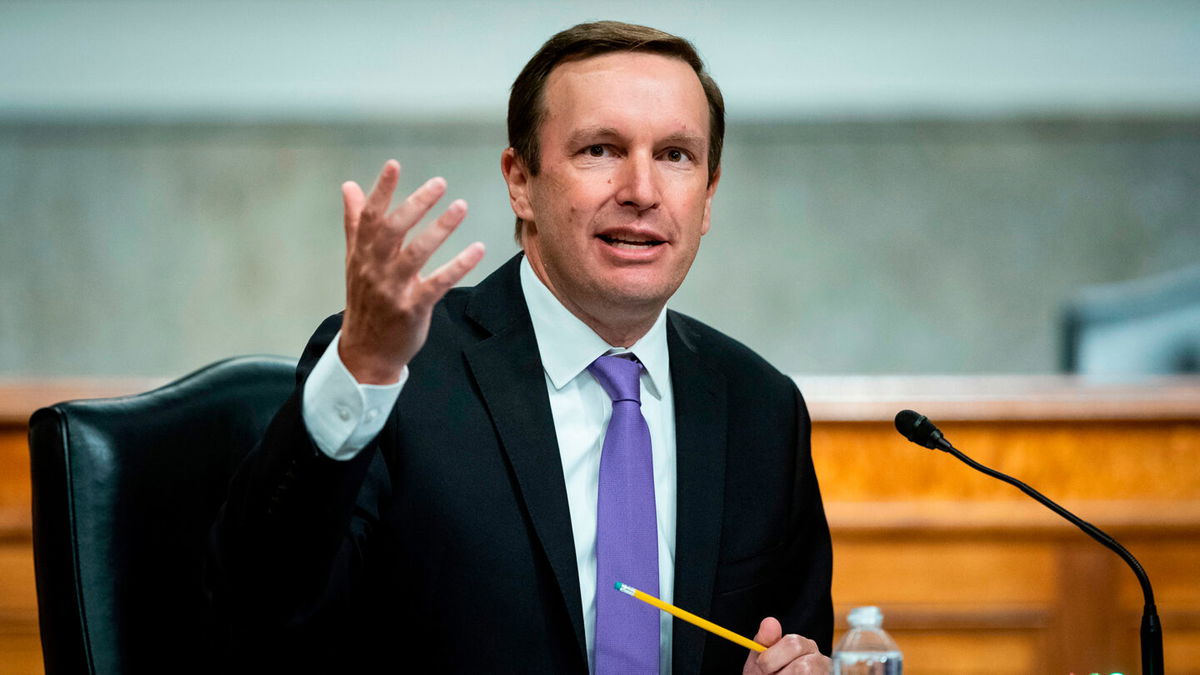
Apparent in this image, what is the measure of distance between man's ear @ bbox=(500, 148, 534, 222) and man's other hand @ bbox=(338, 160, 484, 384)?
0.43m

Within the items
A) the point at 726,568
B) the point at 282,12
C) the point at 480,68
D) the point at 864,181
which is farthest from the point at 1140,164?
the point at 726,568

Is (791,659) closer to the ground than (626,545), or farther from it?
closer to the ground

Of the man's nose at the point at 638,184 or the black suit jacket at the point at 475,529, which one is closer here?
the black suit jacket at the point at 475,529

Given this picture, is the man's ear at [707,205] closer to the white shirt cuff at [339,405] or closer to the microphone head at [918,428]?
the microphone head at [918,428]

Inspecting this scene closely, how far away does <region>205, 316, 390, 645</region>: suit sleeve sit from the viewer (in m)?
1.00

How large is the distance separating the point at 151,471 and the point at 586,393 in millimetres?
471

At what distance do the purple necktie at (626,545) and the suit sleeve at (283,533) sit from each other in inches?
11.3

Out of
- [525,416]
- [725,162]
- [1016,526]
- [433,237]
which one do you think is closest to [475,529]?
[525,416]

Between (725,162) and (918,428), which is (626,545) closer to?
(918,428)

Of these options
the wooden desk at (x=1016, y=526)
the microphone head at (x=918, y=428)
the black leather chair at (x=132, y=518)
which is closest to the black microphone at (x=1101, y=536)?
the microphone head at (x=918, y=428)

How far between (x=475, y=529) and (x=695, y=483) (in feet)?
0.86

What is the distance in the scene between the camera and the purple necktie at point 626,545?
121cm

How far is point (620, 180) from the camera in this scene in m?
1.26

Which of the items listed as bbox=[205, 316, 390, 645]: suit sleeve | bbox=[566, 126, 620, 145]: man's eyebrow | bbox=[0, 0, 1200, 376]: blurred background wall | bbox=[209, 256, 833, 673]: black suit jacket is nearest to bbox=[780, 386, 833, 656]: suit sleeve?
bbox=[209, 256, 833, 673]: black suit jacket
